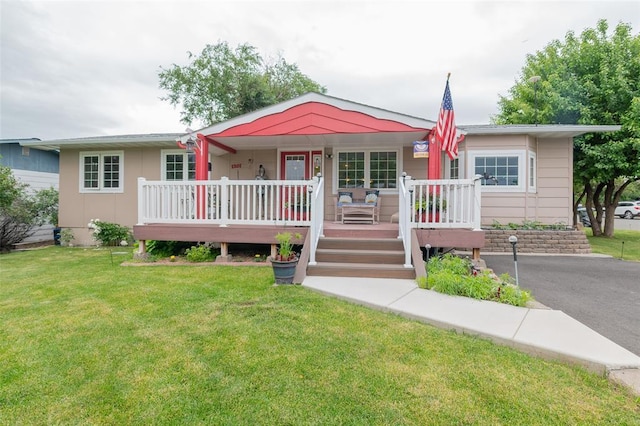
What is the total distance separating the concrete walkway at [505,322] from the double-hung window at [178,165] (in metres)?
6.48

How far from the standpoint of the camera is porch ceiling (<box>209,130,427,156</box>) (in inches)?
291

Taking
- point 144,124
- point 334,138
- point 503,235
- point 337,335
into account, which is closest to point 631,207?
point 503,235

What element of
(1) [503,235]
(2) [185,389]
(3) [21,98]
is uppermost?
(3) [21,98]

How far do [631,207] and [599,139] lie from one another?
65.1 ft

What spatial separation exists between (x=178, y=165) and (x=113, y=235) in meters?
2.77

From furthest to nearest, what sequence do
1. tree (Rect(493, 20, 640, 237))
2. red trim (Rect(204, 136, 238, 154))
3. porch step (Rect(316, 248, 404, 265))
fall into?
tree (Rect(493, 20, 640, 237)) < red trim (Rect(204, 136, 238, 154)) < porch step (Rect(316, 248, 404, 265))

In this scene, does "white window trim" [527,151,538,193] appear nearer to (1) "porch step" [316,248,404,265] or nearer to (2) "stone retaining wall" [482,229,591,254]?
(2) "stone retaining wall" [482,229,591,254]

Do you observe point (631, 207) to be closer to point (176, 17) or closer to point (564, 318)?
point (564, 318)

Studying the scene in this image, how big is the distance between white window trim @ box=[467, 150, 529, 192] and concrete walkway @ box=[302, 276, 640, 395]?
5.20 meters

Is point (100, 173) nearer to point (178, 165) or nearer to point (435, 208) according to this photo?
point (178, 165)

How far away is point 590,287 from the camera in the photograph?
482 centimetres

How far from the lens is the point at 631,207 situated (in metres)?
23.5

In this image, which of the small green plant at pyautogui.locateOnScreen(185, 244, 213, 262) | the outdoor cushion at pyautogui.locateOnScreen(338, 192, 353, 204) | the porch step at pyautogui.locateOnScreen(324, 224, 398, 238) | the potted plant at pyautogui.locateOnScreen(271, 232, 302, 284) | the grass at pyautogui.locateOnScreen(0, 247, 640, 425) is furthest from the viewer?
the outdoor cushion at pyautogui.locateOnScreen(338, 192, 353, 204)

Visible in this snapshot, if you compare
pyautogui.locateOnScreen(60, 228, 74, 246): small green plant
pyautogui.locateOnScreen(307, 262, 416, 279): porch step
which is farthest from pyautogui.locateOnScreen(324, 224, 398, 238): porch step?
pyautogui.locateOnScreen(60, 228, 74, 246): small green plant
